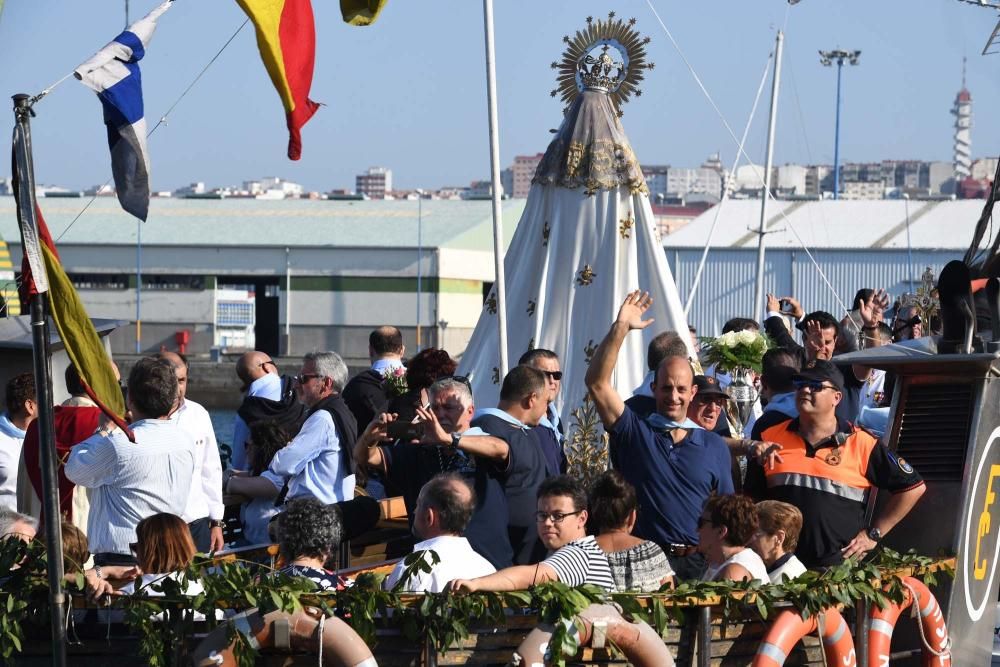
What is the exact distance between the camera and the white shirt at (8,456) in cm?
790

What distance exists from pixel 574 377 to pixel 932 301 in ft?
15.7

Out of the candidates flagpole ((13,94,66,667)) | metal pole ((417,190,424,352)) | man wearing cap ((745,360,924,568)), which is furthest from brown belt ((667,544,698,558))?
metal pole ((417,190,424,352))

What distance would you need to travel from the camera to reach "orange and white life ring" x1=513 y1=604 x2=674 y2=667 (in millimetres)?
5598

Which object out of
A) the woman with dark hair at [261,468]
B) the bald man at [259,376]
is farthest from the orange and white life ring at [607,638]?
the bald man at [259,376]

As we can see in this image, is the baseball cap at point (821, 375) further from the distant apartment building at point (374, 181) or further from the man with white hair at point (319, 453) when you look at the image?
the distant apartment building at point (374, 181)

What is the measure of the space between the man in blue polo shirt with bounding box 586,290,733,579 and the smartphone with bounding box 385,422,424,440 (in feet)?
2.64

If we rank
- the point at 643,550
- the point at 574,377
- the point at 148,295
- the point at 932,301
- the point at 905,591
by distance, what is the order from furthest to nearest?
the point at 148,295
the point at 932,301
the point at 574,377
the point at 905,591
the point at 643,550

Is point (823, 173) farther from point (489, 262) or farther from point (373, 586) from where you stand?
point (373, 586)

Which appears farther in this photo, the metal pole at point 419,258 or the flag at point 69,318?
the metal pole at point 419,258

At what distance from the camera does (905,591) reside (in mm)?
6551

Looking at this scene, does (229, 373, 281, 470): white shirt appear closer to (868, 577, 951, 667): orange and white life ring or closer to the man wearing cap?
the man wearing cap

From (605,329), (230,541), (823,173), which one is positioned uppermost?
(823,173)

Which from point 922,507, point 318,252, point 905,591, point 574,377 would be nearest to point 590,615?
point 905,591

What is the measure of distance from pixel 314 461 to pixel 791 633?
9.31 feet
